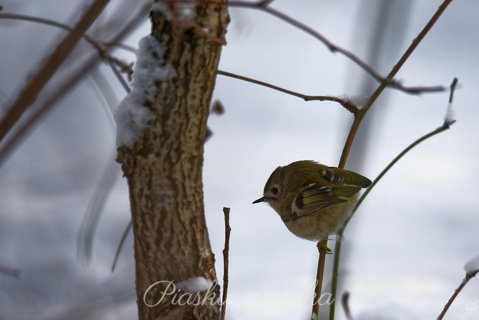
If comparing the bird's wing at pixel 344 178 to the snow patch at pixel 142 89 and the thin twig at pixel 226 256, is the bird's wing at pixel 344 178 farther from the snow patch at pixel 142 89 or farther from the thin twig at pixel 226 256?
the snow patch at pixel 142 89

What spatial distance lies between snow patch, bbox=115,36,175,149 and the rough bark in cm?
1

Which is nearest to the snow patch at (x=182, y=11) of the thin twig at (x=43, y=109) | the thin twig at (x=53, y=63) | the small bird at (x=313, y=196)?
the thin twig at (x=43, y=109)

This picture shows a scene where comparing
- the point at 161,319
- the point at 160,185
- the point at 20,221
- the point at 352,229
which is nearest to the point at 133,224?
the point at 160,185

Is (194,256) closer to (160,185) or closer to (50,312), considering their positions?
(160,185)

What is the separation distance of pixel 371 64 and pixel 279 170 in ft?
5.59

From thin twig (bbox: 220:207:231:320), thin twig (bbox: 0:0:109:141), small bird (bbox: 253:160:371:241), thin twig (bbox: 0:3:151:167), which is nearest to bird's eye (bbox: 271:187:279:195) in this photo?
small bird (bbox: 253:160:371:241)

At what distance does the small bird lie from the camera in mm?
2223

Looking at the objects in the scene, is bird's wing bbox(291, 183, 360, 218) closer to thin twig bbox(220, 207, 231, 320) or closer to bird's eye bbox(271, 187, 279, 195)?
bird's eye bbox(271, 187, 279, 195)

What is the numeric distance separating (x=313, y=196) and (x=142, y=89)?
1.42 metres

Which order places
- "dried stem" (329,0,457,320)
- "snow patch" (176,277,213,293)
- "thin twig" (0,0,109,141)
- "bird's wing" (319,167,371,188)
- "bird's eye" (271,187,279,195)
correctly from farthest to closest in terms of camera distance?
"bird's eye" (271,187,279,195) → "bird's wing" (319,167,371,188) → "snow patch" (176,277,213,293) → "dried stem" (329,0,457,320) → "thin twig" (0,0,109,141)

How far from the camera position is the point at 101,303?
1.03 meters

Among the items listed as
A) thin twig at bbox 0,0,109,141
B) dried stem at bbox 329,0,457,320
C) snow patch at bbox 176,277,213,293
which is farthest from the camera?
snow patch at bbox 176,277,213,293

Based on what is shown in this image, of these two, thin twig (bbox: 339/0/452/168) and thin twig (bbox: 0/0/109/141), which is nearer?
thin twig (bbox: 0/0/109/141)

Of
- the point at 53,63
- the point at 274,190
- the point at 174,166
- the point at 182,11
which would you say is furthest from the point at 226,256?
the point at 274,190
